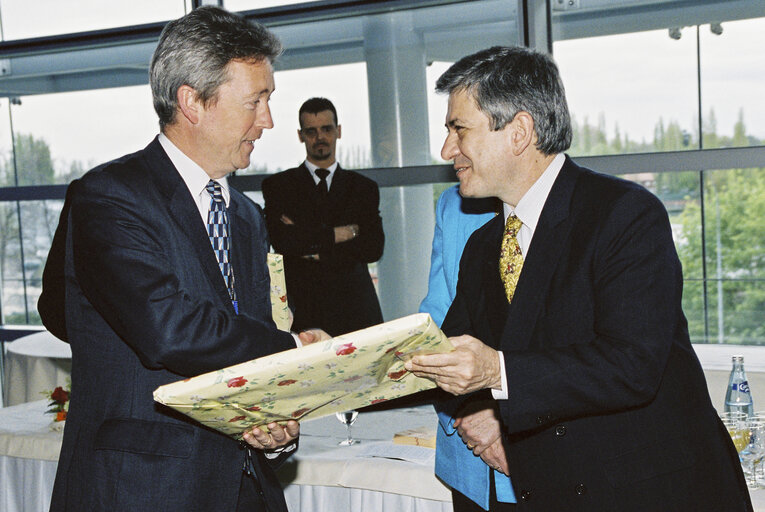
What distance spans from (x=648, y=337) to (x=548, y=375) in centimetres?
20

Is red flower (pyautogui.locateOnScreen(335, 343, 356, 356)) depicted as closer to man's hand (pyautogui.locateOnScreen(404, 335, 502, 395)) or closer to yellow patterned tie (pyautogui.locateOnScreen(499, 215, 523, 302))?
man's hand (pyautogui.locateOnScreen(404, 335, 502, 395))

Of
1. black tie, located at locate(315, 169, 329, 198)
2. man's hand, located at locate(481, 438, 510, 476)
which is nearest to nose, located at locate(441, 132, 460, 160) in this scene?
man's hand, located at locate(481, 438, 510, 476)

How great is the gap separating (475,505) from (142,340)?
973 mm

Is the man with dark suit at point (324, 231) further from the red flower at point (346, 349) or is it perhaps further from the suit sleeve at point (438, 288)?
the red flower at point (346, 349)

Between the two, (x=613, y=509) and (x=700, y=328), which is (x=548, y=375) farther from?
(x=700, y=328)

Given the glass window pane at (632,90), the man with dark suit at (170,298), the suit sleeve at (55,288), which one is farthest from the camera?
the glass window pane at (632,90)

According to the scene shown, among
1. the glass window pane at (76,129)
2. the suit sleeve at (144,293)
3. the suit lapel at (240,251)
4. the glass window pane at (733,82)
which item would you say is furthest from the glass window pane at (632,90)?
the suit sleeve at (144,293)

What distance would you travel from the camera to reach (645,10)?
17.1 feet

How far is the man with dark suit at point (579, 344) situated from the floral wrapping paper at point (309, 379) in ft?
0.27

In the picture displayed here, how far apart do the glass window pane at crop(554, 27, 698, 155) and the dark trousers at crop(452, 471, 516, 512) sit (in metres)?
3.61

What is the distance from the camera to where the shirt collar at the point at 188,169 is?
6.06 feet

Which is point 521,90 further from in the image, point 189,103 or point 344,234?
point 344,234

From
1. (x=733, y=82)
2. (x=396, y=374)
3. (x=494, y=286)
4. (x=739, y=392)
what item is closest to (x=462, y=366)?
(x=396, y=374)

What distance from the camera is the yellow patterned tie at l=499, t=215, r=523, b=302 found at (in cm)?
185
